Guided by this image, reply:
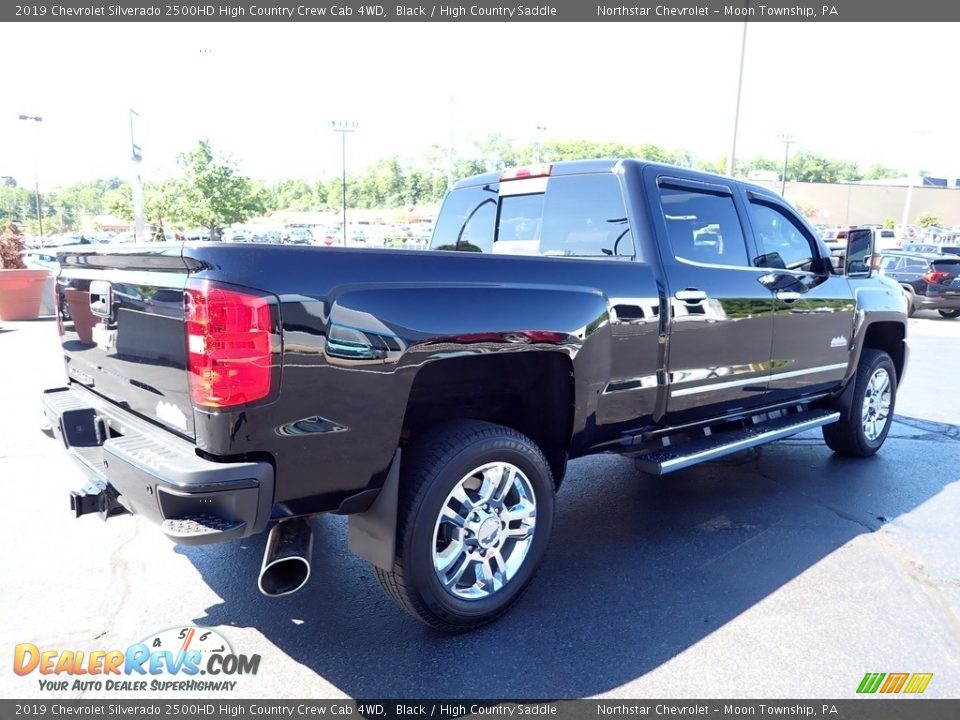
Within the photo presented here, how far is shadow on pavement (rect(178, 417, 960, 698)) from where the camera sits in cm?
272

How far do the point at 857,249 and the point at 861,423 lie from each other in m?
1.46

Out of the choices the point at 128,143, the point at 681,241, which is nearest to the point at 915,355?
the point at 681,241

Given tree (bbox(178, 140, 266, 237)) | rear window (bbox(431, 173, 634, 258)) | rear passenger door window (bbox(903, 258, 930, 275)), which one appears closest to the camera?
rear window (bbox(431, 173, 634, 258))

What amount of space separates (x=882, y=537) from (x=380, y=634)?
9.96 feet

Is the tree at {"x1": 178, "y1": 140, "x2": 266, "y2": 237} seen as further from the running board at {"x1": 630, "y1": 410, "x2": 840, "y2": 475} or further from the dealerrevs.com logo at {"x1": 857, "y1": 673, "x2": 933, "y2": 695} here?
the dealerrevs.com logo at {"x1": 857, "y1": 673, "x2": 933, "y2": 695}

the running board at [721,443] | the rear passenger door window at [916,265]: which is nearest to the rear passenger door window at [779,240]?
the running board at [721,443]

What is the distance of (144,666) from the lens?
2713 mm

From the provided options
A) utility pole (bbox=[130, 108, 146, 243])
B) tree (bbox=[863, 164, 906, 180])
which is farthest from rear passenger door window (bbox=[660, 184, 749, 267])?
tree (bbox=[863, 164, 906, 180])

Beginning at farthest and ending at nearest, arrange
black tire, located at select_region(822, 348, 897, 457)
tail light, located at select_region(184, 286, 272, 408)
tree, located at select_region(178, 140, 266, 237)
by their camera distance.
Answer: tree, located at select_region(178, 140, 266, 237)
black tire, located at select_region(822, 348, 897, 457)
tail light, located at select_region(184, 286, 272, 408)

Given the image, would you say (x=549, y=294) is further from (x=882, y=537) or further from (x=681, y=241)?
(x=882, y=537)

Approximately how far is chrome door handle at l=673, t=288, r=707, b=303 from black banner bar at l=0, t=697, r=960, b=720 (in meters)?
2.00

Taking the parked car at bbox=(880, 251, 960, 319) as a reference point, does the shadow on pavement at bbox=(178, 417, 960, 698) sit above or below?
below

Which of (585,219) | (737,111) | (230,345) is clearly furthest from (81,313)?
(737,111)

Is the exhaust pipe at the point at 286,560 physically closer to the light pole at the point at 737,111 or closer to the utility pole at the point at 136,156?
the utility pole at the point at 136,156
